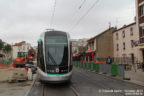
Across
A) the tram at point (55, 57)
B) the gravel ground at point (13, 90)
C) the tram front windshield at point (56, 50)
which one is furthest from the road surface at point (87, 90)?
the tram front windshield at point (56, 50)

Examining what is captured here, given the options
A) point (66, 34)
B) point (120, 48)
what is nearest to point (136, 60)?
point (120, 48)

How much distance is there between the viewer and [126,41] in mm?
35750

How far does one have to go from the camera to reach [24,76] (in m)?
13.6

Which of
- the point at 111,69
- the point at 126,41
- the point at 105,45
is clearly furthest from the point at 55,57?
the point at 105,45

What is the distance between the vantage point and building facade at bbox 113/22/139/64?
32800 millimetres

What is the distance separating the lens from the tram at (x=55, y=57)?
32.6 ft

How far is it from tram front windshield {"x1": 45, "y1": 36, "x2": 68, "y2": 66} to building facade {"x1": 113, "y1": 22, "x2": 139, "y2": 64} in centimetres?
2253

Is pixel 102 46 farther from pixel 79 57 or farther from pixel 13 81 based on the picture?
pixel 13 81

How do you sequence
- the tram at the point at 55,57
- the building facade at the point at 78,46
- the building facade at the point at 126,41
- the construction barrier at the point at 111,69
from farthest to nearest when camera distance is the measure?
1. the building facade at the point at 78,46
2. the building facade at the point at 126,41
3. the construction barrier at the point at 111,69
4. the tram at the point at 55,57

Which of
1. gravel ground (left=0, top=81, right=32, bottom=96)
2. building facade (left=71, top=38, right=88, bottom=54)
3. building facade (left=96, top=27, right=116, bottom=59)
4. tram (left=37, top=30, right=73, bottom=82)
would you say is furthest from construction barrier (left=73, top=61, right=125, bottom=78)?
building facade (left=71, top=38, right=88, bottom=54)

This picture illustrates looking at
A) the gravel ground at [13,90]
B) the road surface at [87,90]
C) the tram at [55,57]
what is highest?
the tram at [55,57]

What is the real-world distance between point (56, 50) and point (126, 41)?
92.0 ft

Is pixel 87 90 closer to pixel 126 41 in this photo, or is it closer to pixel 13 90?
pixel 13 90

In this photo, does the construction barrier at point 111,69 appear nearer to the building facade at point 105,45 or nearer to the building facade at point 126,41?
the building facade at point 126,41
